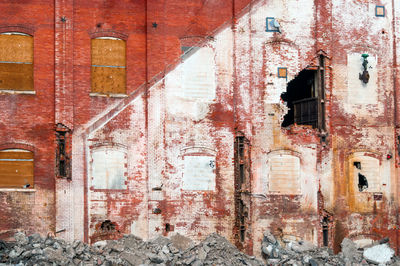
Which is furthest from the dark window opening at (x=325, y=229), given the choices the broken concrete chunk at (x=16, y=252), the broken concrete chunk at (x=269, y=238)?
the broken concrete chunk at (x=16, y=252)

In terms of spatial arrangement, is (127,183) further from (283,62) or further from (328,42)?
(328,42)

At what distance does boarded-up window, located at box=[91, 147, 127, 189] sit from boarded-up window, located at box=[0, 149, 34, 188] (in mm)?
2093

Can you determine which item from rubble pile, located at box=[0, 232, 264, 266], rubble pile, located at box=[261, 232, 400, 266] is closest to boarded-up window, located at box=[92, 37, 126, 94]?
rubble pile, located at box=[0, 232, 264, 266]

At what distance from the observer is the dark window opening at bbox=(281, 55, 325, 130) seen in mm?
17703

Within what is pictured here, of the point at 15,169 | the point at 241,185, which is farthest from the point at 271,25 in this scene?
the point at 15,169

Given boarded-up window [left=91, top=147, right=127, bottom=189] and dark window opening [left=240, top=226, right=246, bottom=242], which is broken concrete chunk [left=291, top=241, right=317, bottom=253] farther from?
boarded-up window [left=91, top=147, right=127, bottom=189]

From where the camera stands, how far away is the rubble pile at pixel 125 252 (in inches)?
570

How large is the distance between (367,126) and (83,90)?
34.0ft

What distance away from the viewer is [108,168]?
53.5ft

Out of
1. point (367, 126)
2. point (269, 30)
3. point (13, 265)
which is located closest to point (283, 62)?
point (269, 30)

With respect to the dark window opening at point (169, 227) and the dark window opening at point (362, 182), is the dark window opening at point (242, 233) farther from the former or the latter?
the dark window opening at point (362, 182)

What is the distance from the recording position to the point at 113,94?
16594 mm

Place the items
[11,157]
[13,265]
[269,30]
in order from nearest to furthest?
[13,265] < [11,157] < [269,30]

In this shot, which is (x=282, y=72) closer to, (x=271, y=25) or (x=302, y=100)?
(x=302, y=100)
